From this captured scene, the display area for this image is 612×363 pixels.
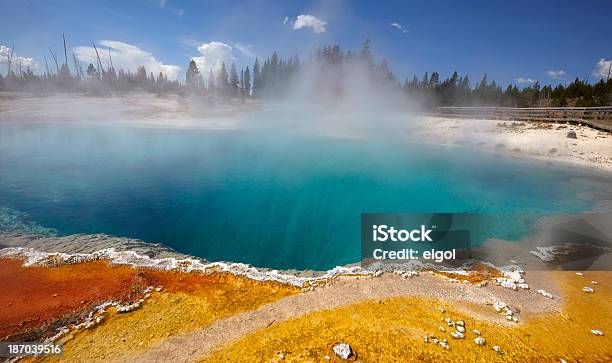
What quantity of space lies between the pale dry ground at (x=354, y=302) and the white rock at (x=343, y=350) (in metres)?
1.26

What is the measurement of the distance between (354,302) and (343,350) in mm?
1686

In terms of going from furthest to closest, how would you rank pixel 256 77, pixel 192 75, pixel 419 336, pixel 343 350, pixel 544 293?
pixel 256 77
pixel 192 75
pixel 544 293
pixel 419 336
pixel 343 350

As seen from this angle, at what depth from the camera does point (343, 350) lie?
557cm

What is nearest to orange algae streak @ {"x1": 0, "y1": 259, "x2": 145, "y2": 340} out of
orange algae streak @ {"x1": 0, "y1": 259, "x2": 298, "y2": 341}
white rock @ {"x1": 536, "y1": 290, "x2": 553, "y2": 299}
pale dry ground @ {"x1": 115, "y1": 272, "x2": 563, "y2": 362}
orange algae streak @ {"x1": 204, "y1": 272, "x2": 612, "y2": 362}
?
orange algae streak @ {"x1": 0, "y1": 259, "x2": 298, "y2": 341}

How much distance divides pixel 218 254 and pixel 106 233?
469cm

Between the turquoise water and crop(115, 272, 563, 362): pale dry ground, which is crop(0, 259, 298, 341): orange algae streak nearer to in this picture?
crop(115, 272, 563, 362): pale dry ground

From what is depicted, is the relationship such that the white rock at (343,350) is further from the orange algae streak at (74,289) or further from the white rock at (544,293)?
the white rock at (544,293)

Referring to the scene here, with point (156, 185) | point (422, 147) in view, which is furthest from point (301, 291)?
point (422, 147)

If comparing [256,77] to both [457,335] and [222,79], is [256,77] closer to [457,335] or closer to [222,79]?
[222,79]

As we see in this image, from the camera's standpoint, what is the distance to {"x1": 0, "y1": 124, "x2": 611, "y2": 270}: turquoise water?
38.1 feet

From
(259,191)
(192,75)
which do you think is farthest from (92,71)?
(259,191)

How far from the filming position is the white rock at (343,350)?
5465mm

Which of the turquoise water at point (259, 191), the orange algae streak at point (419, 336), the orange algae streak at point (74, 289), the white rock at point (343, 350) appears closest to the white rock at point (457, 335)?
the orange algae streak at point (419, 336)

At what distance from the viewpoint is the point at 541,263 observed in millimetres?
9406
